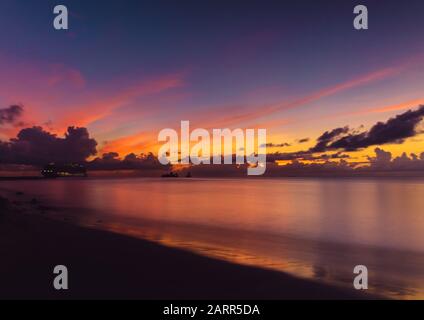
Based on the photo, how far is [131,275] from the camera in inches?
415

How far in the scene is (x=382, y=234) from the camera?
24.8 metres

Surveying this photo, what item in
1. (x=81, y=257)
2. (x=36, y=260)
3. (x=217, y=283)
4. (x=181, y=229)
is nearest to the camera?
(x=217, y=283)

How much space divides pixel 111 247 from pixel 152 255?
2.14 metres

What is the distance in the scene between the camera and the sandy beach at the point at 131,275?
9188 mm

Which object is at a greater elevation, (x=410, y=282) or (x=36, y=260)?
(x=36, y=260)

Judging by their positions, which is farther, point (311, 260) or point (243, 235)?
point (243, 235)

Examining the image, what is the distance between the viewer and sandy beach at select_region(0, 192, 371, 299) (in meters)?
9.19

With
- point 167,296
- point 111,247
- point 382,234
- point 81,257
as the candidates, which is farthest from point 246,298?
point 382,234

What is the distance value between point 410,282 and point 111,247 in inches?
424

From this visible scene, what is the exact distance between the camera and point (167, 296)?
906cm
